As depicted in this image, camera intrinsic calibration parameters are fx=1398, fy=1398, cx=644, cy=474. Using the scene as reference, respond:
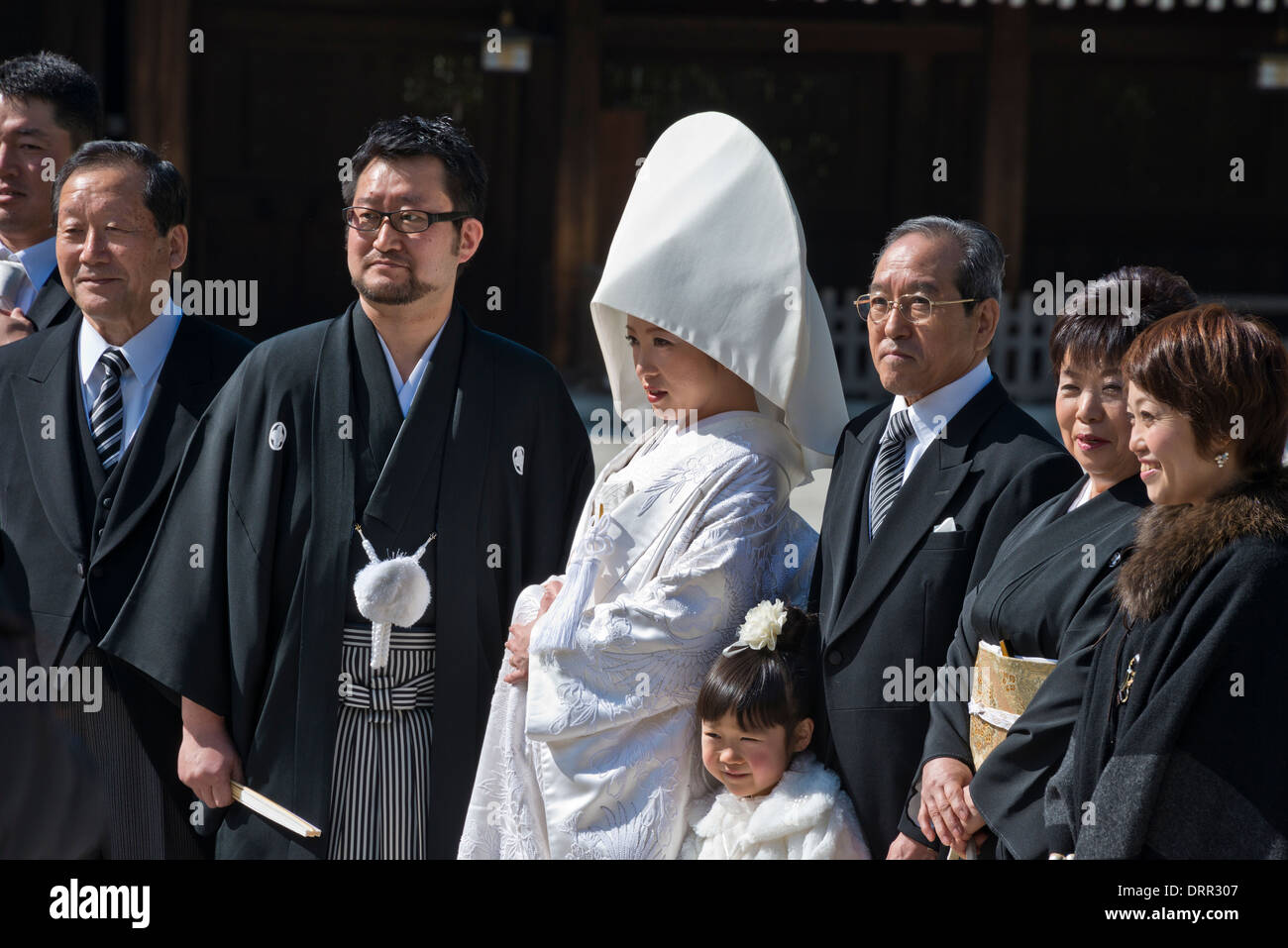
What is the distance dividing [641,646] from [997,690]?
713 millimetres

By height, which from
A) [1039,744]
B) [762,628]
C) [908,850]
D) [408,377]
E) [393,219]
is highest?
[393,219]

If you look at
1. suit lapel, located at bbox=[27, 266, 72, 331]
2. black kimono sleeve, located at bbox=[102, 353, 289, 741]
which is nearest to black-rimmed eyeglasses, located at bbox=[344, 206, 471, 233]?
black kimono sleeve, located at bbox=[102, 353, 289, 741]

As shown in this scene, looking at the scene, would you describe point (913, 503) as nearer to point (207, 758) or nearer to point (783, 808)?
point (783, 808)

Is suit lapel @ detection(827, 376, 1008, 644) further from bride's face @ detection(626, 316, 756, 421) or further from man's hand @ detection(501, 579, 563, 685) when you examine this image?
man's hand @ detection(501, 579, 563, 685)

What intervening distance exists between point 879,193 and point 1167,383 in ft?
32.2

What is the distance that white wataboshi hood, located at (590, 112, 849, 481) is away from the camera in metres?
2.93

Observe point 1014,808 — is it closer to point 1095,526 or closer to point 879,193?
point 1095,526

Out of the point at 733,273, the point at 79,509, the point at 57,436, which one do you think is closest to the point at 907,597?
the point at 733,273

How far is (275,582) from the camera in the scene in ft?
10.5

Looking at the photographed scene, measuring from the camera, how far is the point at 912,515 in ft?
9.34

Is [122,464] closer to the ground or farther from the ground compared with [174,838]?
farther from the ground

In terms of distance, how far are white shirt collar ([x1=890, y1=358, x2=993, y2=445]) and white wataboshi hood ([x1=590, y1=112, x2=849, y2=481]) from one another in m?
0.20

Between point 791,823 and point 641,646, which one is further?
point 641,646

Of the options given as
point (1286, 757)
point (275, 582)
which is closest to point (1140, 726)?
point (1286, 757)
